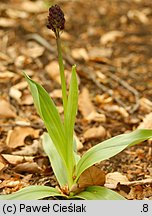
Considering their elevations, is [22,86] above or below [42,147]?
above

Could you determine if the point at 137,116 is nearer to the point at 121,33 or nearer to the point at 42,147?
the point at 42,147

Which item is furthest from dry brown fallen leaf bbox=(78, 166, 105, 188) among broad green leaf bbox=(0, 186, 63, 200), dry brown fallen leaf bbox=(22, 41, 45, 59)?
dry brown fallen leaf bbox=(22, 41, 45, 59)

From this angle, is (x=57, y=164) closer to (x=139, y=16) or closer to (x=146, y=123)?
(x=146, y=123)

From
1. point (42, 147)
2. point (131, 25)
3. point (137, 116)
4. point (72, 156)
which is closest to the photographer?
point (72, 156)

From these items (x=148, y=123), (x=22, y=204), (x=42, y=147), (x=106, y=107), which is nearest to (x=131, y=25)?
(x=106, y=107)

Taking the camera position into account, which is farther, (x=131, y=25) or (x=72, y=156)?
(x=131, y=25)

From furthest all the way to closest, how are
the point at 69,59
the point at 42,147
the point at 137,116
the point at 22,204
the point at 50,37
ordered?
the point at 50,37 < the point at 69,59 < the point at 137,116 < the point at 42,147 < the point at 22,204

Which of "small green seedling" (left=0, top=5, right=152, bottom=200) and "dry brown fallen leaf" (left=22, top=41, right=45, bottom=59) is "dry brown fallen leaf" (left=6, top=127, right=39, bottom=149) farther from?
"dry brown fallen leaf" (left=22, top=41, right=45, bottom=59)
